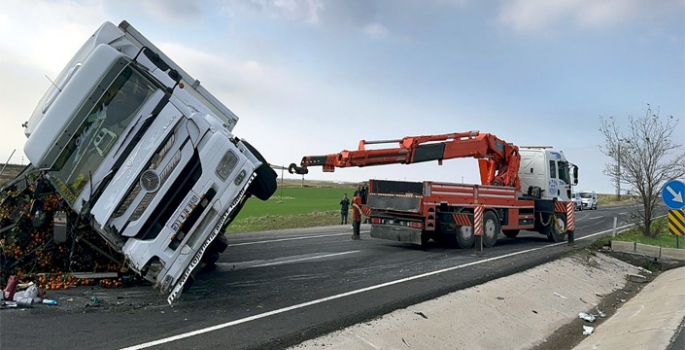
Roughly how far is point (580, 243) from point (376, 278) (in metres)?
10.6

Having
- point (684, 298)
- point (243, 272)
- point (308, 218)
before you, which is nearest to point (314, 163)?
point (243, 272)

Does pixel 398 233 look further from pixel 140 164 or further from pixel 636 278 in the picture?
pixel 140 164

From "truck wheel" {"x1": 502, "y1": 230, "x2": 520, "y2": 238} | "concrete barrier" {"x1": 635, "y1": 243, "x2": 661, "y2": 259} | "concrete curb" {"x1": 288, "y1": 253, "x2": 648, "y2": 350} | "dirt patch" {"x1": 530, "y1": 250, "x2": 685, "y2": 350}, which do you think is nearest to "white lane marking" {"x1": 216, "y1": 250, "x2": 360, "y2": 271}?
"concrete curb" {"x1": 288, "y1": 253, "x2": 648, "y2": 350}

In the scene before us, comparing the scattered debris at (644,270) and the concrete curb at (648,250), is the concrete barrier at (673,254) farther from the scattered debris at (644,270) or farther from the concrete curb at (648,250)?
the scattered debris at (644,270)

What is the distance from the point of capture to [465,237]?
47.5 feet

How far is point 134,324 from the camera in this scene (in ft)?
19.6

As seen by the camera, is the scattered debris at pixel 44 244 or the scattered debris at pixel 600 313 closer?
the scattered debris at pixel 44 244

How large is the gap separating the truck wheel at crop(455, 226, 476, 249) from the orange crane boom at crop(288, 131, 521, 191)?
2.14m

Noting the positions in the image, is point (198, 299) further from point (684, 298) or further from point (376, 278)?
point (684, 298)

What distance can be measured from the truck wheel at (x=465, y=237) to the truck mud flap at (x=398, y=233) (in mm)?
1334

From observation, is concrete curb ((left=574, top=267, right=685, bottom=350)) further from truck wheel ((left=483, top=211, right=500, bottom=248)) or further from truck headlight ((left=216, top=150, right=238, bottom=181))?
truck headlight ((left=216, top=150, right=238, bottom=181))

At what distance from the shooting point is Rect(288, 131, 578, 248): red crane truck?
14.1 meters

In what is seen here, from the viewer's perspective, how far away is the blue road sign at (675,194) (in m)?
12.4

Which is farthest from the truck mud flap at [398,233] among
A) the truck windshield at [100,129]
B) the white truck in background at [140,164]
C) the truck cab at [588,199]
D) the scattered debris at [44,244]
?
the truck cab at [588,199]
